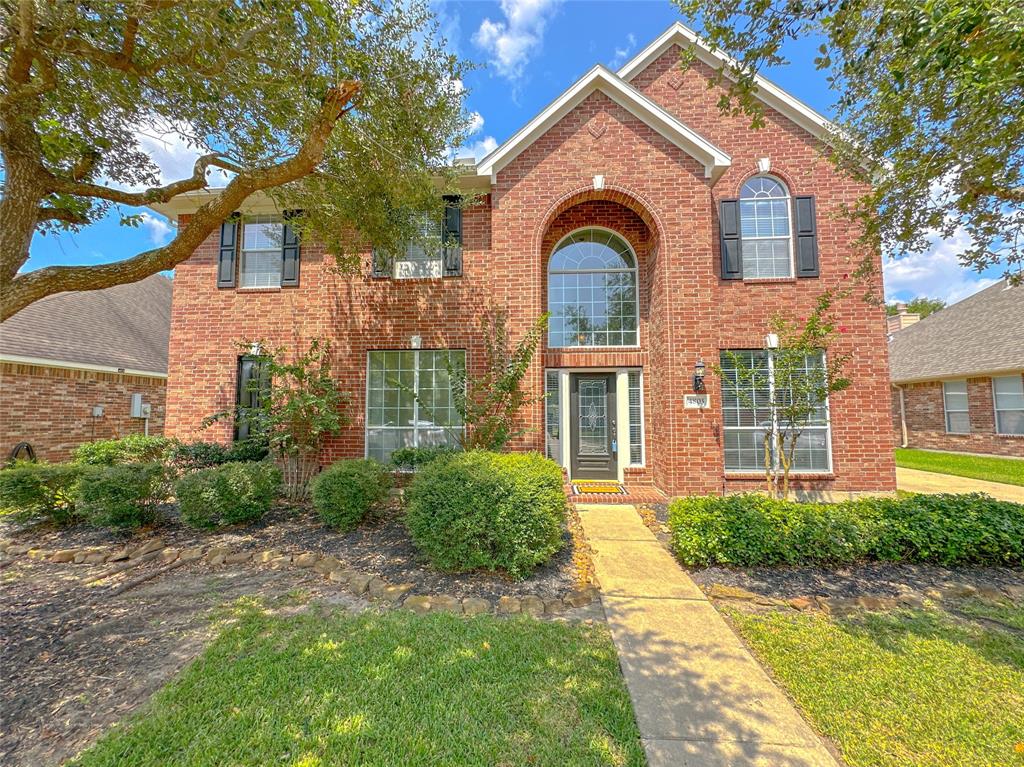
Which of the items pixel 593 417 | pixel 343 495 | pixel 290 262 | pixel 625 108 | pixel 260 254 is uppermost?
pixel 625 108

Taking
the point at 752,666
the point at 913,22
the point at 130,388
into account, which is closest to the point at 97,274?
the point at 752,666

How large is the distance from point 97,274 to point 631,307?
8.31m

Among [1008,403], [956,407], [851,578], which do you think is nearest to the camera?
[851,578]

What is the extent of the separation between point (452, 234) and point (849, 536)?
316 inches

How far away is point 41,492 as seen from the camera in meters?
5.80

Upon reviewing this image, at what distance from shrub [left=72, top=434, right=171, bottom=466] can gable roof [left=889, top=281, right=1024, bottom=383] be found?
76.0 ft

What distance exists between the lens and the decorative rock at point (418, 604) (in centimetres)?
371

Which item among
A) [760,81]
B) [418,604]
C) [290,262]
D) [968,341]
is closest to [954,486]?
[760,81]

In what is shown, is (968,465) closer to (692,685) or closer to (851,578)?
(851,578)

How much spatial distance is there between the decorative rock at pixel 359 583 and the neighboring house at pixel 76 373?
11266 mm

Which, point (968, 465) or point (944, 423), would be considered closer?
point (968, 465)

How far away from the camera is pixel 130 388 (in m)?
12.2

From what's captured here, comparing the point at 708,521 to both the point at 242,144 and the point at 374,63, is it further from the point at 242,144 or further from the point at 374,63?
the point at 242,144

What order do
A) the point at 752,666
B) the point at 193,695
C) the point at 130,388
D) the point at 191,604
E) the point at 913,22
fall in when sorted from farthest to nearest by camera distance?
the point at 130,388
the point at 191,604
the point at 913,22
the point at 752,666
the point at 193,695
